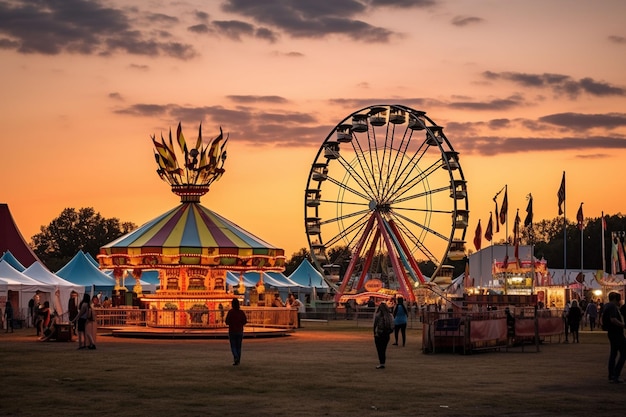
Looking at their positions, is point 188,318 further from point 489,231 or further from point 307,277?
point 307,277

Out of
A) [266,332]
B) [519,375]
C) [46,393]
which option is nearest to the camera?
[46,393]

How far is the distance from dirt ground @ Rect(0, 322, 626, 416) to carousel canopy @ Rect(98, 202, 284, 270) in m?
8.65

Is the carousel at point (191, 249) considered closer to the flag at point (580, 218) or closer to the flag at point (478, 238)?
the flag at point (580, 218)

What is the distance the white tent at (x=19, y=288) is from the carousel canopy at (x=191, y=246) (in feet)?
22.7

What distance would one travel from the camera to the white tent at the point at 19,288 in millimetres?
47875

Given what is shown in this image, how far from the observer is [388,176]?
60.5 meters

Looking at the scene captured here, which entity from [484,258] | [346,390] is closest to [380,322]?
[346,390]

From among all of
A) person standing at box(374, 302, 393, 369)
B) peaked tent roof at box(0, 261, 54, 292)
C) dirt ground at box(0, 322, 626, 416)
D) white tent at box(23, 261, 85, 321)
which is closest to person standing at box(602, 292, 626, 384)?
dirt ground at box(0, 322, 626, 416)

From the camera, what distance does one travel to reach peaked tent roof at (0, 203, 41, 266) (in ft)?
214

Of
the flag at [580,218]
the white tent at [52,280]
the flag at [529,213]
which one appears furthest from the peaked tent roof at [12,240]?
the flag at [580,218]

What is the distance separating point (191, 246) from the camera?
40562 millimetres

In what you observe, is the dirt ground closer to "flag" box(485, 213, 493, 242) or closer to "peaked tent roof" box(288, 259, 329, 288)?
"flag" box(485, 213, 493, 242)

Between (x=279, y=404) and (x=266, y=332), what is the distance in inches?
901

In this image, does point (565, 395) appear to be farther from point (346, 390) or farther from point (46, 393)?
point (46, 393)
